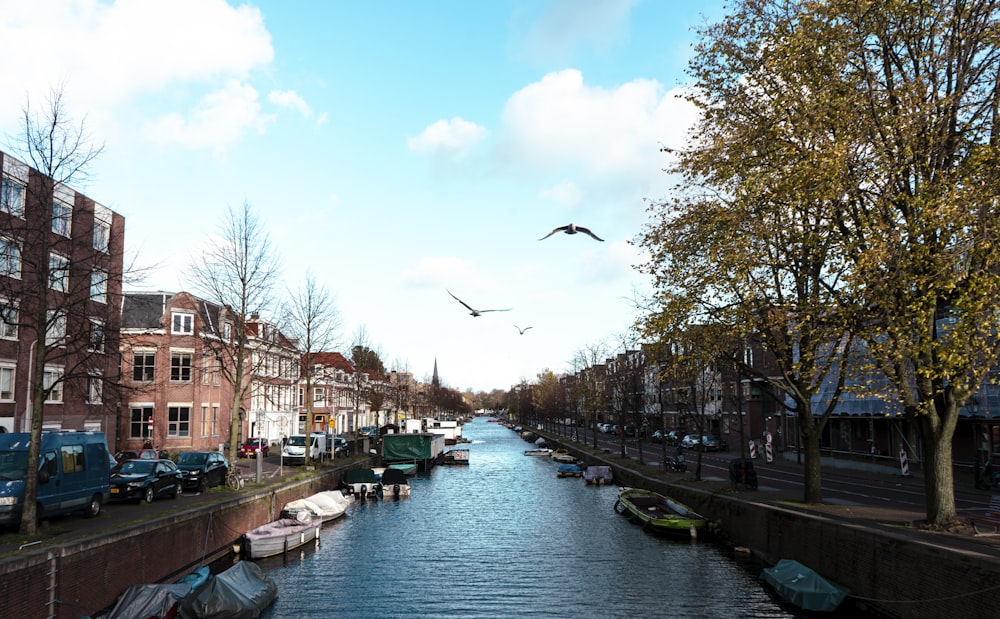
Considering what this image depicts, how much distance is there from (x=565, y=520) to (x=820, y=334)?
21.9 metres

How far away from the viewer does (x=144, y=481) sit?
2938 centimetres

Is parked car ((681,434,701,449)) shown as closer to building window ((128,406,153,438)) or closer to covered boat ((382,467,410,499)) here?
covered boat ((382,467,410,499))

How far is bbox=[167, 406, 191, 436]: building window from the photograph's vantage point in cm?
5884

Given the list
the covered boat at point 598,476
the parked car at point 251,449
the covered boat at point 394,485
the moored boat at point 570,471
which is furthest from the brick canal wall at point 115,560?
the moored boat at point 570,471

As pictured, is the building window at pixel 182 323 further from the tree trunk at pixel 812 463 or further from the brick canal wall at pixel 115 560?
the tree trunk at pixel 812 463

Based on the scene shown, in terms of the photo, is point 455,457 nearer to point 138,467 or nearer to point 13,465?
point 138,467

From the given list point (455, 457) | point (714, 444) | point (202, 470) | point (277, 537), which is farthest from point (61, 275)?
point (714, 444)

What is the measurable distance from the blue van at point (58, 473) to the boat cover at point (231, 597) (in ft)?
20.4

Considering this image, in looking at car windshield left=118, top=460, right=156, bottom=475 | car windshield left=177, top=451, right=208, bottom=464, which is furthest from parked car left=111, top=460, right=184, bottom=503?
car windshield left=177, top=451, right=208, bottom=464

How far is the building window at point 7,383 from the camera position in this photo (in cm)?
4009

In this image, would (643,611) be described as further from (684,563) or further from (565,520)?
(565,520)

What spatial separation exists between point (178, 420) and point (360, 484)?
1984 centimetres

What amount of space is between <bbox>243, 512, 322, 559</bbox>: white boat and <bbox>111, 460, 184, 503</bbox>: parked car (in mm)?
4356

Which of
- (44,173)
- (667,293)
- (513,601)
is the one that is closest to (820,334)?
(667,293)
